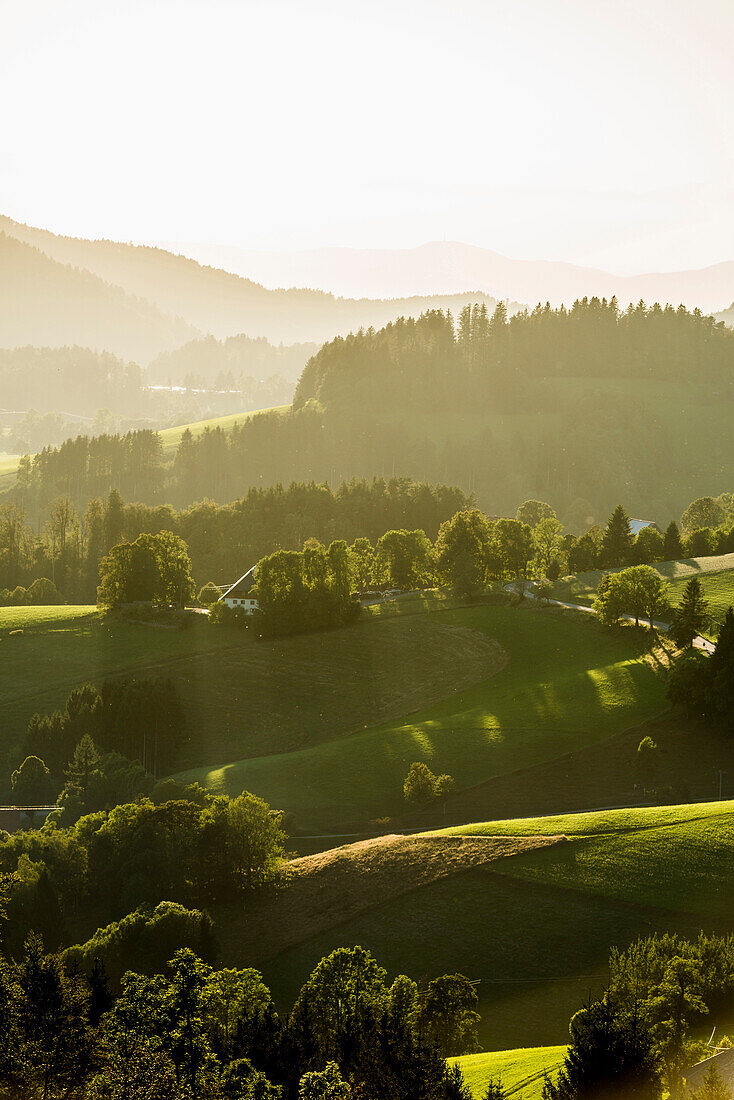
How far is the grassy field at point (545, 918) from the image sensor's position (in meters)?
43.2

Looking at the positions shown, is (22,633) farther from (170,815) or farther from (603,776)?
(603,776)

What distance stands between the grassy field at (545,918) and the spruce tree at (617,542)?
3053 inches

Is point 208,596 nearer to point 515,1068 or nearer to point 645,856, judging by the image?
point 645,856

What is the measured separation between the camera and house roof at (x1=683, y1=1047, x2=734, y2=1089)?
30.3 metres

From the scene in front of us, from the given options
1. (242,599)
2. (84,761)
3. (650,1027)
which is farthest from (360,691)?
(650,1027)

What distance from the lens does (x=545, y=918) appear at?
4831 cm

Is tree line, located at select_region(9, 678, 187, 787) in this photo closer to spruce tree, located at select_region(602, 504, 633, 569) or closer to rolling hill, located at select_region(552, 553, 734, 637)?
rolling hill, located at select_region(552, 553, 734, 637)

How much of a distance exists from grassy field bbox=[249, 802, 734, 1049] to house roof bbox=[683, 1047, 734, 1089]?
808 cm

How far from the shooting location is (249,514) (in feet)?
584

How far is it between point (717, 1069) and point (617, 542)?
105898 millimetres

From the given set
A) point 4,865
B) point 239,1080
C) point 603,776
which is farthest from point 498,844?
point 4,865

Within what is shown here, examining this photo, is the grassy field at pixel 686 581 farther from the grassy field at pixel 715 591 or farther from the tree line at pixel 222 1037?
the tree line at pixel 222 1037

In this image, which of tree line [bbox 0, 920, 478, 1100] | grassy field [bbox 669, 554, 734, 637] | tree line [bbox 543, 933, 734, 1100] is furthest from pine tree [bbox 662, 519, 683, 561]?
tree line [bbox 0, 920, 478, 1100]

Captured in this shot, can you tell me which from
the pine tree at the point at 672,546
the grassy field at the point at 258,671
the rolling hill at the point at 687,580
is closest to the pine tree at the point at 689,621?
the rolling hill at the point at 687,580
